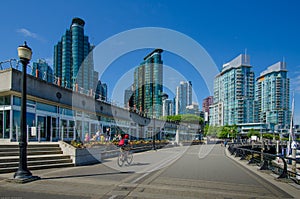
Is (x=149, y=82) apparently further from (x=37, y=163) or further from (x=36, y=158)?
(x=37, y=163)

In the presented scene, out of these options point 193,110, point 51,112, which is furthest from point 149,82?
point 193,110

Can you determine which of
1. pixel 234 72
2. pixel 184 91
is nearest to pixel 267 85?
pixel 234 72

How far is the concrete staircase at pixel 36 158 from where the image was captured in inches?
401

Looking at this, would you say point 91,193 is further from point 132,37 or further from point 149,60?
point 149,60

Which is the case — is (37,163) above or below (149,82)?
below

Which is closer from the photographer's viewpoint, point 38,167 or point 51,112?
point 38,167

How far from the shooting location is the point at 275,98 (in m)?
138

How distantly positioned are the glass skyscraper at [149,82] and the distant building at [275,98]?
341 feet

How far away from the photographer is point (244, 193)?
7.32 m

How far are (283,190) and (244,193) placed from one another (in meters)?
1.52

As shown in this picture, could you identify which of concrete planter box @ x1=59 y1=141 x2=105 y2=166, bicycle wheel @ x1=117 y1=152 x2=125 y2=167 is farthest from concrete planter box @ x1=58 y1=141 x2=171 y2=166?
bicycle wheel @ x1=117 y1=152 x2=125 y2=167

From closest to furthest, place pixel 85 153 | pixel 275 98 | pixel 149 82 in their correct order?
pixel 85 153 < pixel 149 82 < pixel 275 98

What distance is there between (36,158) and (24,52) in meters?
5.00

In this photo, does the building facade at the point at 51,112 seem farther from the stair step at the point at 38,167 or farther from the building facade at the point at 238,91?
the building facade at the point at 238,91
